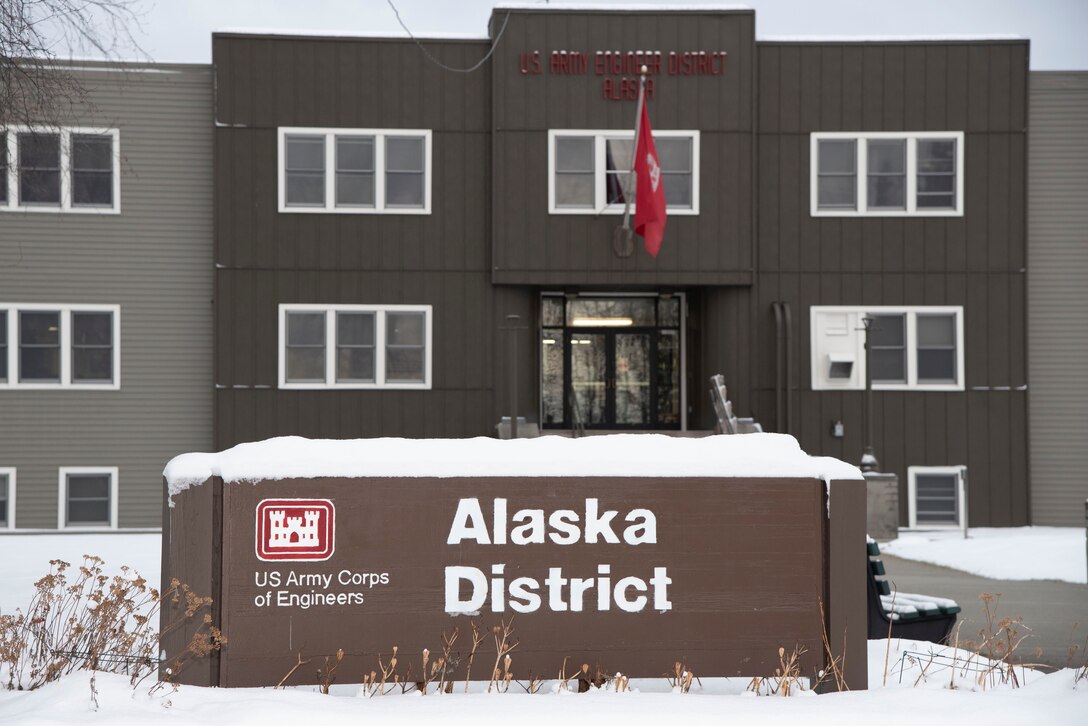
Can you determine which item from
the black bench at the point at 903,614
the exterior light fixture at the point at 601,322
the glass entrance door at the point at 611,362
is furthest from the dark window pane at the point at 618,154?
the black bench at the point at 903,614

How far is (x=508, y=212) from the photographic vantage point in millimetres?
20438

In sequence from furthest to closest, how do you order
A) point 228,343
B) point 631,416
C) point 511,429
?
point 631,416 → point 228,343 → point 511,429

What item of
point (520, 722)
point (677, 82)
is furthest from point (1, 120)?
point (677, 82)

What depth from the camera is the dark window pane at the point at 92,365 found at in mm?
20938

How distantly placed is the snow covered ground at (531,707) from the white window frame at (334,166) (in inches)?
599

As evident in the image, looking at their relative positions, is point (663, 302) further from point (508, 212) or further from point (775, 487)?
point (775, 487)

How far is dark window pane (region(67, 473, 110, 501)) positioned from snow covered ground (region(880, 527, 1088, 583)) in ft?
45.9

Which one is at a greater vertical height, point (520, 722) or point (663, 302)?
point (663, 302)

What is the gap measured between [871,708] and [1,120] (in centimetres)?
868

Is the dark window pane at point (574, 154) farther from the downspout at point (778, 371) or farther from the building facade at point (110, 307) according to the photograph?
the building facade at point (110, 307)

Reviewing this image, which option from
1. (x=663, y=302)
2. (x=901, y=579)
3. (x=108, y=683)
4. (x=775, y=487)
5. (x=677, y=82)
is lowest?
(x=901, y=579)

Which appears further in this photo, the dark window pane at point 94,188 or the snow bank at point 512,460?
the dark window pane at point 94,188

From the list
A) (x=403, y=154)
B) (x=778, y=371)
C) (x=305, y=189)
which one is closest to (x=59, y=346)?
(x=305, y=189)

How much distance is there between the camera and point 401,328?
2073cm
